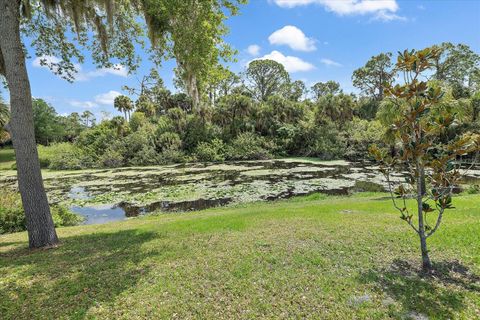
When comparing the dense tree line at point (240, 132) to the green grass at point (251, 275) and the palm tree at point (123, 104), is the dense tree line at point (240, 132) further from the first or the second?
the green grass at point (251, 275)

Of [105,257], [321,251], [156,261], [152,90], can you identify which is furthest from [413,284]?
[152,90]

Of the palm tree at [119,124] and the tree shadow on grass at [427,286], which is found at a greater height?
the palm tree at [119,124]

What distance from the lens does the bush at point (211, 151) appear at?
122ft

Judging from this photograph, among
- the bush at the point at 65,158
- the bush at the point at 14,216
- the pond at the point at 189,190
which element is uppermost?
the bush at the point at 65,158

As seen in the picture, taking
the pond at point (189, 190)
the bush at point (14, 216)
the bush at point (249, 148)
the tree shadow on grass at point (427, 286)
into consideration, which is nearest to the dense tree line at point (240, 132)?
the bush at point (249, 148)

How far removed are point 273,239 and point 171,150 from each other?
32230 millimetres

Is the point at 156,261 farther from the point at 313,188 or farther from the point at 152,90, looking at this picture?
the point at 152,90

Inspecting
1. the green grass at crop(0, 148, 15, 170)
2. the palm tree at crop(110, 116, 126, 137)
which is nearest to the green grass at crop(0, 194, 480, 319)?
the palm tree at crop(110, 116, 126, 137)

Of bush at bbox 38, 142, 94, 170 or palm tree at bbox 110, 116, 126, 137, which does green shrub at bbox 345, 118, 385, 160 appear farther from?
bush at bbox 38, 142, 94, 170

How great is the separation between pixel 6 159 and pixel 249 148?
135 feet

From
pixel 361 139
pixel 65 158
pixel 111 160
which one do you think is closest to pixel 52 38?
pixel 111 160

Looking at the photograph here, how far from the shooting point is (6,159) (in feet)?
149

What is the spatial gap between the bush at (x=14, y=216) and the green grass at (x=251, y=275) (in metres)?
3.70

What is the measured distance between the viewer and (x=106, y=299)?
378 cm
